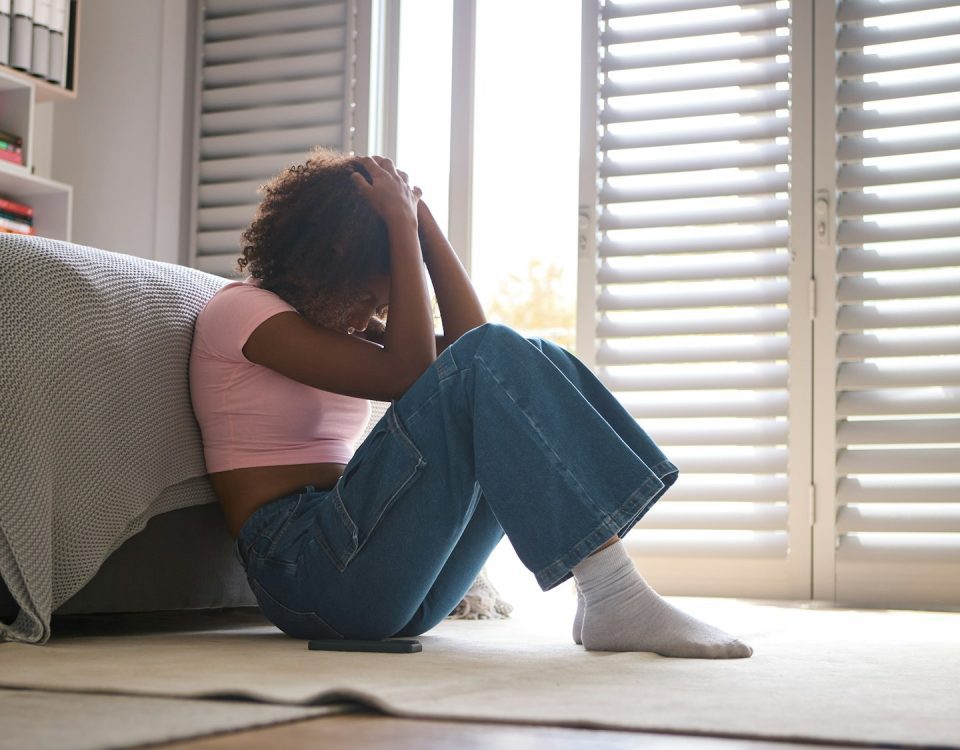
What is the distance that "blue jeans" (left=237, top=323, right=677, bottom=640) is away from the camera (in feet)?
4.34

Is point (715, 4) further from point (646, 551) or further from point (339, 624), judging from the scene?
point (339, 624)

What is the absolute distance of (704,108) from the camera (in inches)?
123

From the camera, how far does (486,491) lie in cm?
135

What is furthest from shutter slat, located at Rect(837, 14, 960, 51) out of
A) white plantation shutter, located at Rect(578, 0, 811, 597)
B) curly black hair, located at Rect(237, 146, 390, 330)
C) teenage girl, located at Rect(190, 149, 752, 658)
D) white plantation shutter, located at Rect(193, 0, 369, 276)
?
curly black hair, located at Rect(237, 146, 390, 330)

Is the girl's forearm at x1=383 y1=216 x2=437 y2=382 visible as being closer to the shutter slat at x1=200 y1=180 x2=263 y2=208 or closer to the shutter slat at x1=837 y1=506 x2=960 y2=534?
the shutter slat at x1=837 y1=506 x2=960 y2=534

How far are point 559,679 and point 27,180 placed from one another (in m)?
2.64

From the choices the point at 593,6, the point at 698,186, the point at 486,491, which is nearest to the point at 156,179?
the point at 593,6

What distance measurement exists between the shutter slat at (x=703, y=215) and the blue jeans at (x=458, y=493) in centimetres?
173

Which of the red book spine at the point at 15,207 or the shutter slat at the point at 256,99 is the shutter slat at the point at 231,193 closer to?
the shutter slat at the point at 256,99

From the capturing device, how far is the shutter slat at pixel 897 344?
282 centimetres

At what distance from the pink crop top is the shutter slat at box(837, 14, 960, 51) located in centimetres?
196

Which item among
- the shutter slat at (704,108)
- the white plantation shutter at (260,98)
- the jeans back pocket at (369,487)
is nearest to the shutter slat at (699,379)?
the shutter slat at (704,108)

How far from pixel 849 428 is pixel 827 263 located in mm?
417

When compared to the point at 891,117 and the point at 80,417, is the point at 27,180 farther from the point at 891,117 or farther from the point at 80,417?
the point at 891,117
